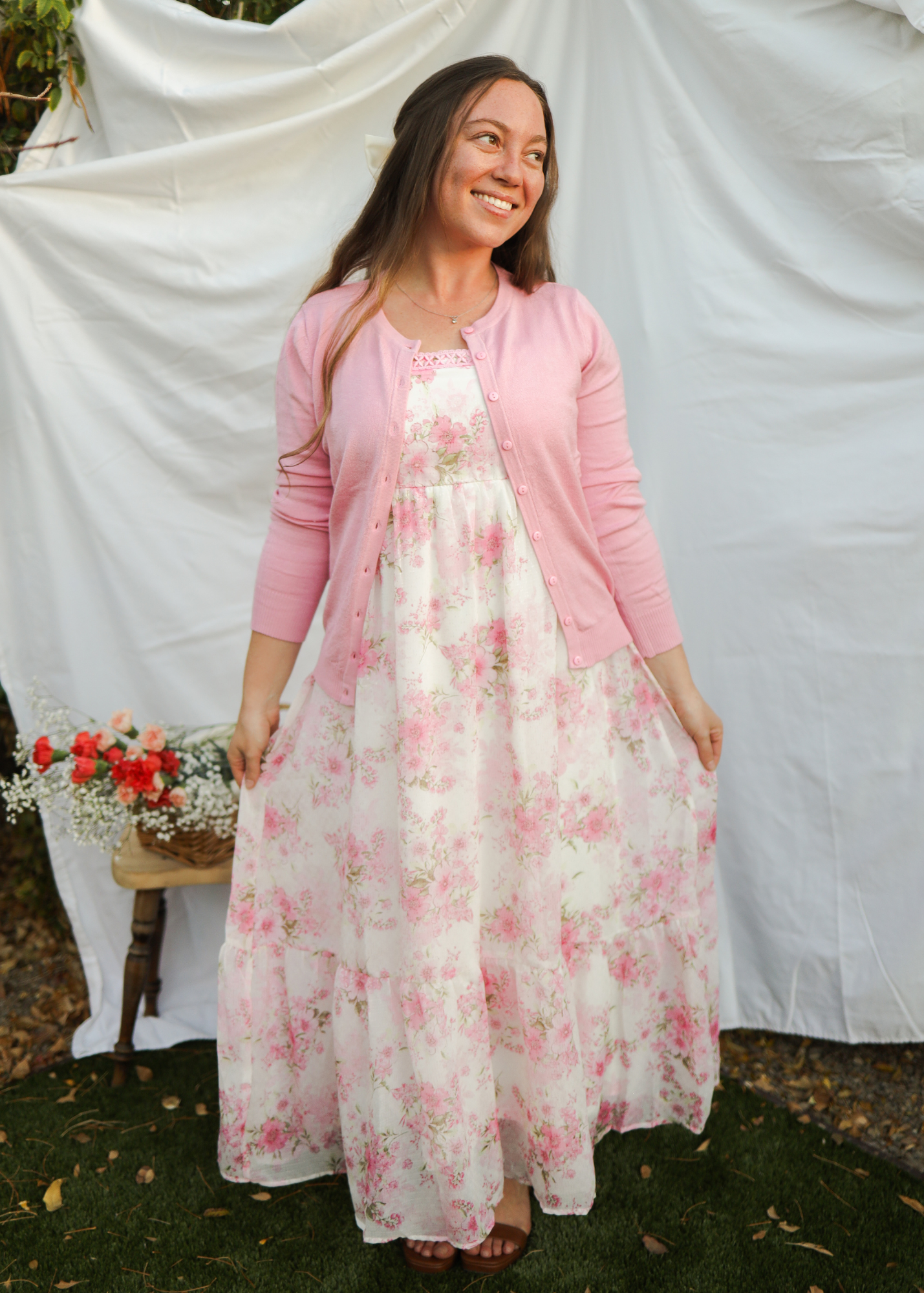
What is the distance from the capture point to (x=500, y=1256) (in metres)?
1.79

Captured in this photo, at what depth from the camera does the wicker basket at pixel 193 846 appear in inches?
89.9

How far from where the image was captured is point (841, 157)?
2051mm

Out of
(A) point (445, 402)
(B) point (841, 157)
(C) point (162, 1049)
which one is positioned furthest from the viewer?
(C) point (162, 1049)

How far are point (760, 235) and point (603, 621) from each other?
3.33 feet

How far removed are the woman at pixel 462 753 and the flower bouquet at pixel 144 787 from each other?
1.47 ft

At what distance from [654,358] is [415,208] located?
85 centimetres

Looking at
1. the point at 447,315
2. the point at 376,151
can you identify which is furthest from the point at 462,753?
the point at 376,151

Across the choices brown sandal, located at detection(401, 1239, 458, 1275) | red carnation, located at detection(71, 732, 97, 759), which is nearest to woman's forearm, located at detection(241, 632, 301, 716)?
red carnation, located at detection(71, 732, 97, 759)

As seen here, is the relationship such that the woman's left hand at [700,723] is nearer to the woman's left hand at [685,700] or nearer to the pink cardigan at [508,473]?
the woman's left hand at [685,700]

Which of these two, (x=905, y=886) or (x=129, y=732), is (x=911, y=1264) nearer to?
(x=905, y=886)

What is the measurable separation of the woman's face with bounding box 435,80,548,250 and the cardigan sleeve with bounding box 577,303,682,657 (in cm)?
22

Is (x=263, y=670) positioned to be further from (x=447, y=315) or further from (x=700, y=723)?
(x=700, y=723)

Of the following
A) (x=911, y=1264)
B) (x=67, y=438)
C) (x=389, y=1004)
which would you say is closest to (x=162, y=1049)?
(x=389, y=1004)

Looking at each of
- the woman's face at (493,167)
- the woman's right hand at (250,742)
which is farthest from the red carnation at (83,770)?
the woman's face at (493,167)
